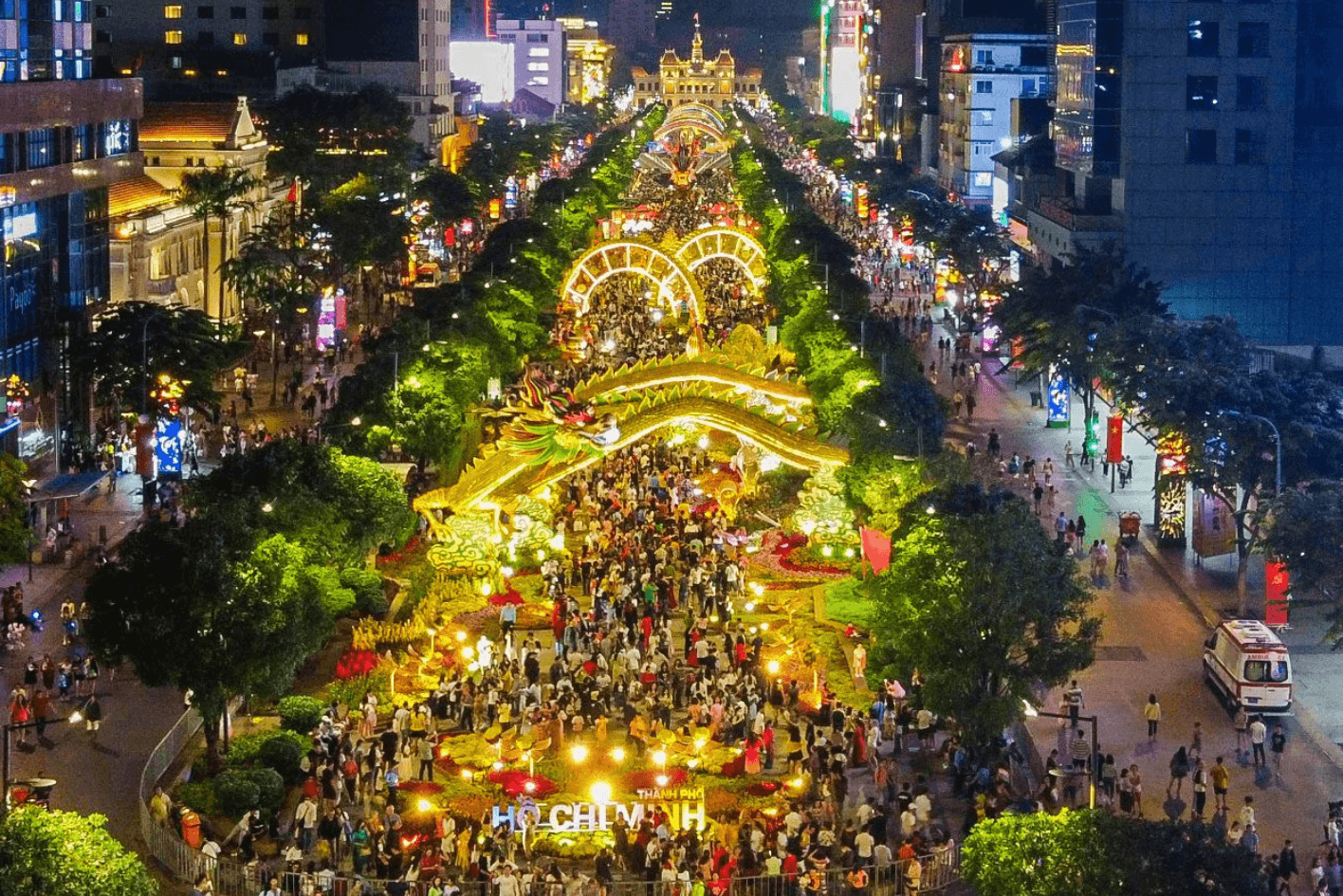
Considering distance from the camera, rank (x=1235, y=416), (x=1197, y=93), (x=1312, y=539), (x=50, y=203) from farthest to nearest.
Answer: (x=1197, y=93)
(x=50, y=203)
(x=1235, y=416)
(x=1312, y=539)

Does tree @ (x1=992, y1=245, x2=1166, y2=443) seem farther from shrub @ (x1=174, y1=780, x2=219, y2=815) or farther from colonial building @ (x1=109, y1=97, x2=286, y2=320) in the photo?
shrub @ (x1=174, y1=780, x2=219, y2=815)

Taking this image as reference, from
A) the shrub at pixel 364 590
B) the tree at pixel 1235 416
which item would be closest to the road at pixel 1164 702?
the tree at pixel 1235 416

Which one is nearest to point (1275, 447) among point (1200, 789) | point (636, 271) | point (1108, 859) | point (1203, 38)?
point (1200, 789)

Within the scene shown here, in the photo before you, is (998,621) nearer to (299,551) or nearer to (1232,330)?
(299,551)

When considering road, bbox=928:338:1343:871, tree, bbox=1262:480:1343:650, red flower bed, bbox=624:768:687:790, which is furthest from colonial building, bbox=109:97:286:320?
tree, bbox=1262:480:1343:650

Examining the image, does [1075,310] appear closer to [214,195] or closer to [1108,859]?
[214,195]

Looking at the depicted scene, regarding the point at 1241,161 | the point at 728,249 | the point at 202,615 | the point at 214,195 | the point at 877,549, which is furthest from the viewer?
the point at 728,249

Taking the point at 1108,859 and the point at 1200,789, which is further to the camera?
the point at 1200,789

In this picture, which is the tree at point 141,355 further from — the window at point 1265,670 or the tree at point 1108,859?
the tree at point 1108,859
